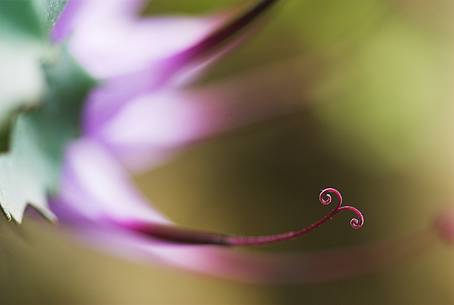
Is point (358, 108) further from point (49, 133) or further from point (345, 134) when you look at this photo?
point (49, 133)

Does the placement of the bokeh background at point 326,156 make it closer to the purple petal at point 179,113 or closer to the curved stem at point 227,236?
the purple petal at point 179,113

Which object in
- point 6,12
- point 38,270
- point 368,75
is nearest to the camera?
point 6,12

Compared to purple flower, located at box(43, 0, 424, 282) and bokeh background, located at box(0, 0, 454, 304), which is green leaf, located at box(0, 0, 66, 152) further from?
bokeh background, located at box(0, 0, 454, 304)

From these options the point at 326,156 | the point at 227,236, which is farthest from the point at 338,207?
the point at 326,156

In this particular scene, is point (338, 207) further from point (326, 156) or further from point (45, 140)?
point (326, 156)

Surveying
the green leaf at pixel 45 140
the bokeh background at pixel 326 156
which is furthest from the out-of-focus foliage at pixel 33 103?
the bokeh background at pixel 326 156

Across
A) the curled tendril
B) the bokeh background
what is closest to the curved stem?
the curled tendril

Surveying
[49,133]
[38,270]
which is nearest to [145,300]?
[38,270]

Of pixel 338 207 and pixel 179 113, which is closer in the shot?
pixel 338 207
